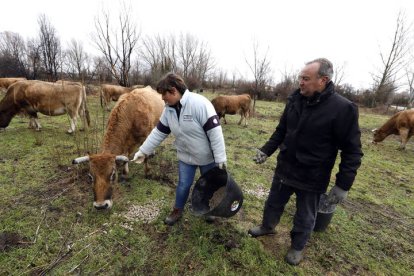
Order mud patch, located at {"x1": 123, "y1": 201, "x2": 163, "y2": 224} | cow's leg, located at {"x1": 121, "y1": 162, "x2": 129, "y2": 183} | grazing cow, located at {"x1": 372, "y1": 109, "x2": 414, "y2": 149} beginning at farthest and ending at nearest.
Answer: grazing cow, located at {"x1": 372, "y1": 109, "x2": 414, "y2": 149}
cow's leg, located at {"x1": 121, "y1": 162, "x2": 129, "y2": 183}
mud patch, located at {"x1": 123, "y1": 201, "x2": 163, "y2": 224}

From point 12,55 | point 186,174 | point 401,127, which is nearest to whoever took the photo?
point 186,174

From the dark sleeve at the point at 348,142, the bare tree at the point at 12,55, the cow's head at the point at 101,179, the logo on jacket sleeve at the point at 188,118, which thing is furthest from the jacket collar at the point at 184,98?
the bare tree at the point at 12,55

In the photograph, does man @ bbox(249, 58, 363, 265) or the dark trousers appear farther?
the dark trousers

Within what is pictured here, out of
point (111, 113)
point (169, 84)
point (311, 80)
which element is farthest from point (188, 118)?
point (111, 113)

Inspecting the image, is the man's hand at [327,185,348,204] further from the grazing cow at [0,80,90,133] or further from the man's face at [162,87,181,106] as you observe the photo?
the grazing cow at [0,80,90,133]

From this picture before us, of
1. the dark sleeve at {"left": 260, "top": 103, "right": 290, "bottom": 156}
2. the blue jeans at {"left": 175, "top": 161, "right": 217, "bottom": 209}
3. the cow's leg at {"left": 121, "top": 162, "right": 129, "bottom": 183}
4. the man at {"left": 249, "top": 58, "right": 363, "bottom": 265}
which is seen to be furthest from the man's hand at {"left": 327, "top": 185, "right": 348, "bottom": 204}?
the cow's leg at {"left": 121, "top": 162, "right": 129, "bottom": 183}

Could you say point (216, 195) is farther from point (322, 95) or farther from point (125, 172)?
point (125, 172)

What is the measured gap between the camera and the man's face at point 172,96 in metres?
2.53

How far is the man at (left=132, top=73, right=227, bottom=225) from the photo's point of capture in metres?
2.57

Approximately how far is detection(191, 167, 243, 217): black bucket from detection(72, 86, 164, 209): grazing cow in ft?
3.97

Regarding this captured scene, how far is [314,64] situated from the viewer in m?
2.21

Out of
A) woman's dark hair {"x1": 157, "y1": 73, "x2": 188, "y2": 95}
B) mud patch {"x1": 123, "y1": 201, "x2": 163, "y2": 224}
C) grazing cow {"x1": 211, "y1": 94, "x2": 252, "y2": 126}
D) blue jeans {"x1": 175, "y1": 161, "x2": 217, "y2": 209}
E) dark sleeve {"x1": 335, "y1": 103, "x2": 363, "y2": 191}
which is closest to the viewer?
dark sleeve {"x1": 335, "y1": 103, "x2": 363, "y2": 191}

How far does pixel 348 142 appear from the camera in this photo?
2.17 m

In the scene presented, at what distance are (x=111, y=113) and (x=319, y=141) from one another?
3.49 m
